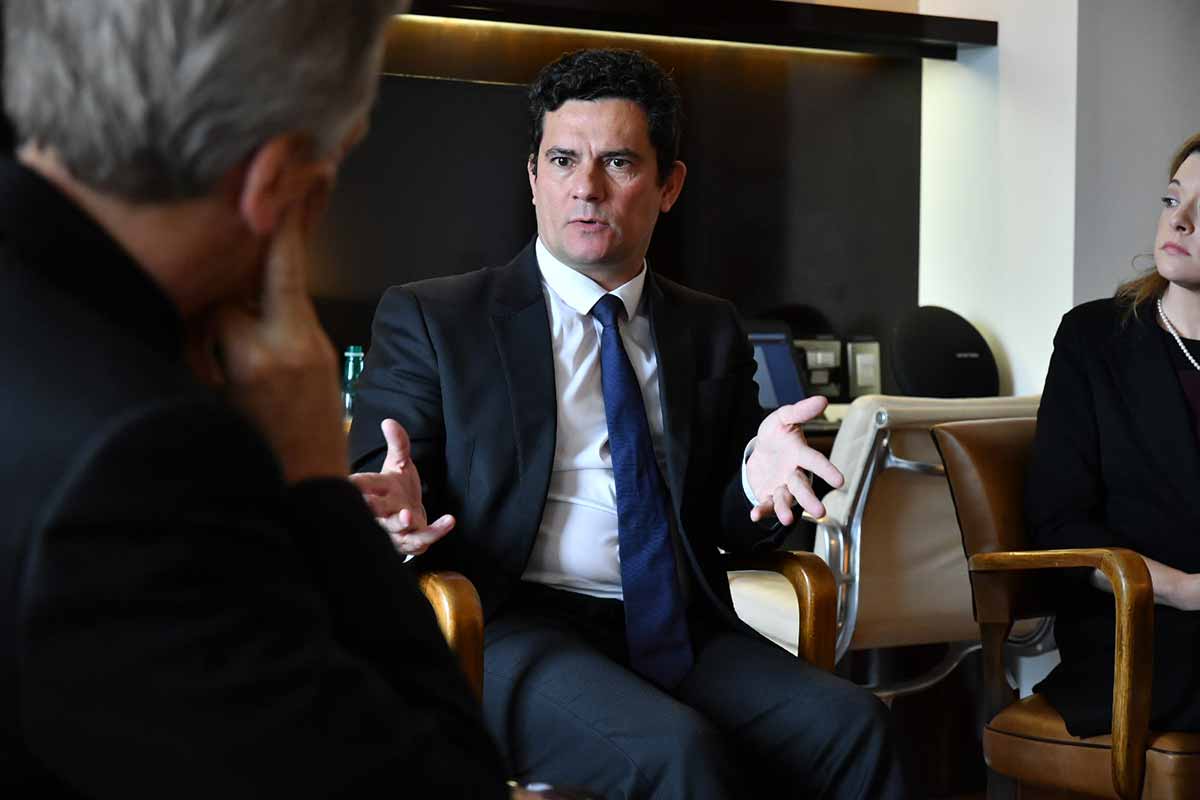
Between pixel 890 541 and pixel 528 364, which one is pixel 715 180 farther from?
pixel 528 364

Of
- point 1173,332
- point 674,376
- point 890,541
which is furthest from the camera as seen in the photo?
point 890,541

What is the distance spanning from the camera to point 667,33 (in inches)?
182

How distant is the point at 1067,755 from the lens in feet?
7.99

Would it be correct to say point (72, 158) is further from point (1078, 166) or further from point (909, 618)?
point (1078, 166)

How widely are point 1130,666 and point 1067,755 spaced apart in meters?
0.21

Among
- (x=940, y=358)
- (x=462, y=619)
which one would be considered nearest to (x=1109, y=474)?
(x=462, y=619)

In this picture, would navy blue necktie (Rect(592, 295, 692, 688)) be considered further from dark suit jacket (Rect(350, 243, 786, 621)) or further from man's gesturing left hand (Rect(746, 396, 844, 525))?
man's gesturing left hand (Rect(746, 396, 844, 525))

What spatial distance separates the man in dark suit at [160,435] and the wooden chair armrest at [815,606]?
1433 mm

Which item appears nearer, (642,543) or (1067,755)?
(642,543)

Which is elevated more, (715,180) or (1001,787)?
(715,180)

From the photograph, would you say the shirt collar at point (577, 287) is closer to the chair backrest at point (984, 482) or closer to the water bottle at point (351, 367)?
the chair backrest at point (984, 482)

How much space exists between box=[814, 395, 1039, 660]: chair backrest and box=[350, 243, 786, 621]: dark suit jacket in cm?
71

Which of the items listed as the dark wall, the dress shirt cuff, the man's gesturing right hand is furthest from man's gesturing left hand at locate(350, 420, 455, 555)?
the dark wall

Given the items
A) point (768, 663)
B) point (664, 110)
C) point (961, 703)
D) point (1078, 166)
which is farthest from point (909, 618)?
point (1078, 166)
